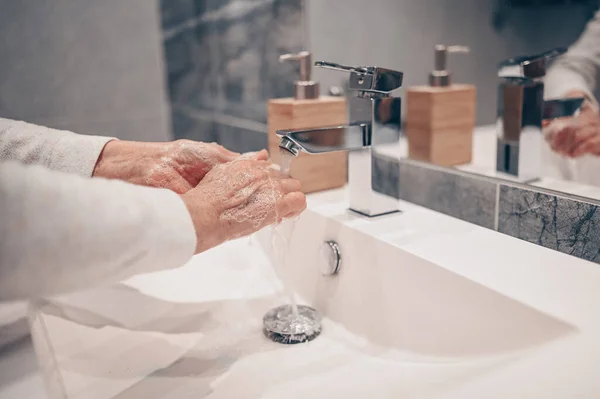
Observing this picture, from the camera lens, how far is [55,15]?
3.83 ft

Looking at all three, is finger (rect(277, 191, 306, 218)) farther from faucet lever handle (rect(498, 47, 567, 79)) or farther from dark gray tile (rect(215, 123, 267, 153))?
dark gray tile (rect(215, 123, 267, 153))

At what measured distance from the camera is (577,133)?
1.94ft

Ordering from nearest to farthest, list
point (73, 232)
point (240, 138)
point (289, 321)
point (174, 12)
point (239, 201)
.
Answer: point (73, 232)
point (239, 201)
point (289, 321)
point (240, 138)
point (174, 12)

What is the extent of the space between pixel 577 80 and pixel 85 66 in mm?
1038

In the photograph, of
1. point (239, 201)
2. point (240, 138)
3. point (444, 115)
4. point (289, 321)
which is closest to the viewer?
point (239, 201)

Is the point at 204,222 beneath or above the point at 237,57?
beneath

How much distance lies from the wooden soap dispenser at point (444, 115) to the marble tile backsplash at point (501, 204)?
3cm

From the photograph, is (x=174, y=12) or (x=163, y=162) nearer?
(x=163, y=162)

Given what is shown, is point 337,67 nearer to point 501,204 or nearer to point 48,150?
point 501,204

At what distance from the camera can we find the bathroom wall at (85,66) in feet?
3.78

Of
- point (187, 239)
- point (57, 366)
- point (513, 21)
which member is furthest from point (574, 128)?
point (57, 366)

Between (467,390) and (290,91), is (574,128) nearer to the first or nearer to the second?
(467,390)

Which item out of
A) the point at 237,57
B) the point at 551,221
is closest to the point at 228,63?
the point at 237,57

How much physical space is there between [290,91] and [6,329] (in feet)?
2.01
